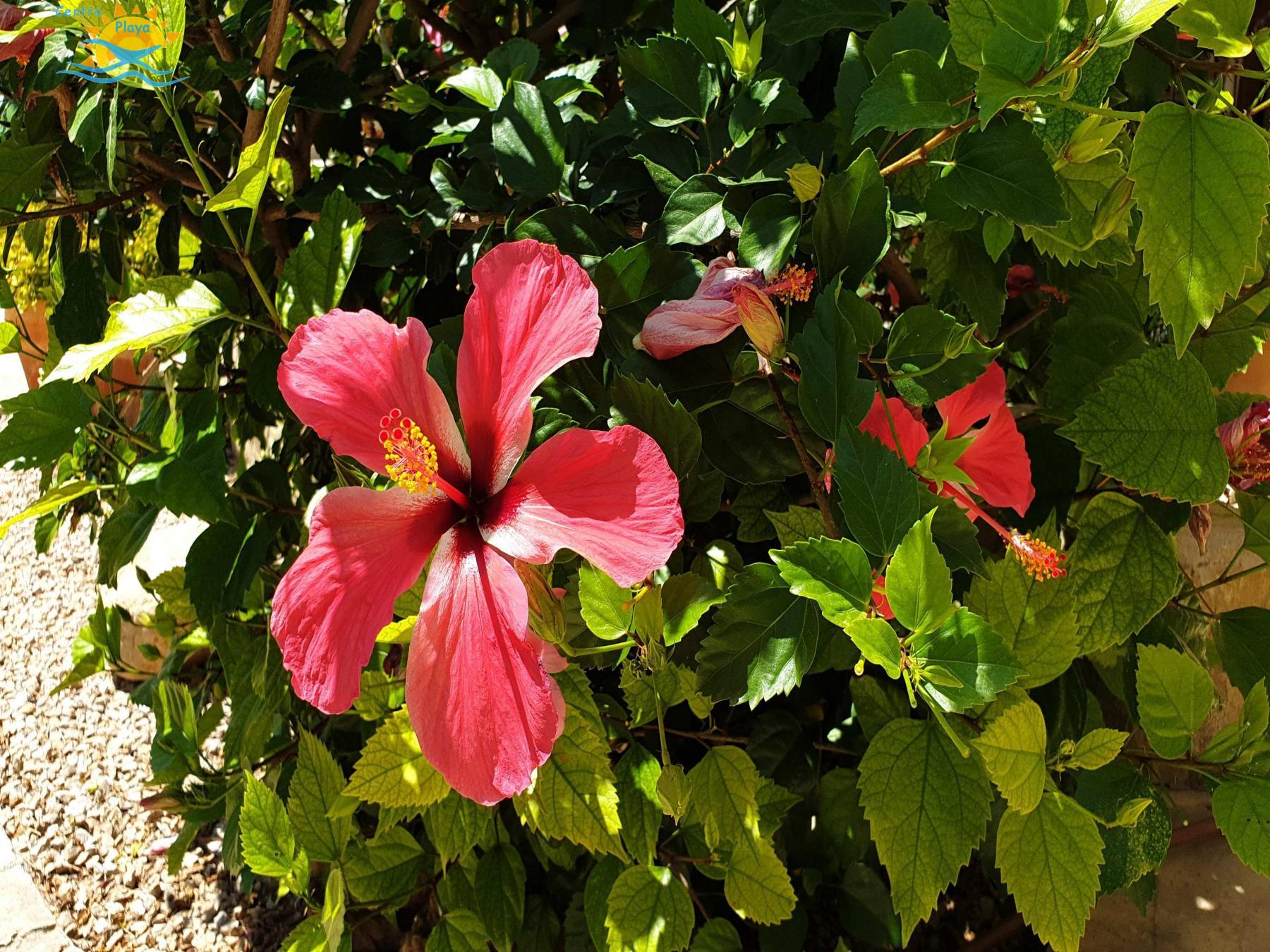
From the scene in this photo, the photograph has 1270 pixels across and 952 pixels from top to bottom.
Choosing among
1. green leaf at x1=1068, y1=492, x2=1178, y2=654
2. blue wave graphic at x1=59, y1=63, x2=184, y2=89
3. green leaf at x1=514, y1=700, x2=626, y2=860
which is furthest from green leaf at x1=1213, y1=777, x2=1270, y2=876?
blue wave graphic at x1=59, y1=63, x2=184, y2=89

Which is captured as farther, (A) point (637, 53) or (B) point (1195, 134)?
(A) point (637, 53)

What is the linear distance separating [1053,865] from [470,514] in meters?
0.51

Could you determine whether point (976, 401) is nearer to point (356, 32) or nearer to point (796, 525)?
point (796, 525)

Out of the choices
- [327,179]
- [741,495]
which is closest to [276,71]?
[327,179]

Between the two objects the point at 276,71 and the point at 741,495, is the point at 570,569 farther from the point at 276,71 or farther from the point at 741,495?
the point at 276,71

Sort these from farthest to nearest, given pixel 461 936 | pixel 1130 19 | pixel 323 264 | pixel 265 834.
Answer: pixel 461 936, pixel 265 834, pixel 323 264, pixel 1130 19

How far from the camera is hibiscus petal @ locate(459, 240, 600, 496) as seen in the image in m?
0.57

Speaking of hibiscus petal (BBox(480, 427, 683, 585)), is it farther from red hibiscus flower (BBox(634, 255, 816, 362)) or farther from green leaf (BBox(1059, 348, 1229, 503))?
green leaf (BBox(1059, 348, 1229, 503))

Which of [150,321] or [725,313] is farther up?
[725,313]

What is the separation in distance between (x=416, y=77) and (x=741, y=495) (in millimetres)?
735

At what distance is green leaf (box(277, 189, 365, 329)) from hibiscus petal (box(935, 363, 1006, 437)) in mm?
474

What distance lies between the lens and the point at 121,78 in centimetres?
72

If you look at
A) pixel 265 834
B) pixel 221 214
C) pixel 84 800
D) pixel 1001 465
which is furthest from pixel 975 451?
pixel 84 800

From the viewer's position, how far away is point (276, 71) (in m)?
1.07
